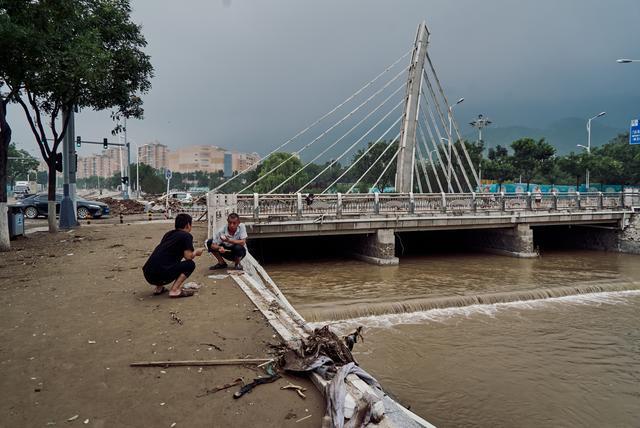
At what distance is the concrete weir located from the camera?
3.25 metres

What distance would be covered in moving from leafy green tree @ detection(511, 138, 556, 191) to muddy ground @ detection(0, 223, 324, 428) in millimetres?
43702

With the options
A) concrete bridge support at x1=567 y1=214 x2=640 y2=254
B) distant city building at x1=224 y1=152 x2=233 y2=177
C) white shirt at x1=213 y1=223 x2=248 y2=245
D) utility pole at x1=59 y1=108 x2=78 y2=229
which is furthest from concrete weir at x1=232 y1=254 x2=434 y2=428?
distant city building at x1=224 y1=152 x2=233 y2=177

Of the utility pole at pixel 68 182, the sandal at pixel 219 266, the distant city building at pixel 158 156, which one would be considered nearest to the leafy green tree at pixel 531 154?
the utility pole at pixel 68 182

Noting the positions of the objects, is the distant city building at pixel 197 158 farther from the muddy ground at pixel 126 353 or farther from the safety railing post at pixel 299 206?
the muddy ground at pixel 126 353

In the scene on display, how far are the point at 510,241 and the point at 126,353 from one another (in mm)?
19962

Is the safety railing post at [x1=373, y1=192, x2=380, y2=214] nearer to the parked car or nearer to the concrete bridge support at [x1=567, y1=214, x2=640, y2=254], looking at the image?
the concrete bridge support at [x1=567, y1=214, x2=640, y2=254]

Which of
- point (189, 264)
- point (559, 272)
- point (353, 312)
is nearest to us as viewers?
point (189, 264)

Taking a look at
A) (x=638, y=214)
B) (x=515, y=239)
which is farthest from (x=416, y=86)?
(x=638, y=214)

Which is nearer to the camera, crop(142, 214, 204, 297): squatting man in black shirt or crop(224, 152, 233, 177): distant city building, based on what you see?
crop(142, 214, 204, 297): squatting man in black shirt

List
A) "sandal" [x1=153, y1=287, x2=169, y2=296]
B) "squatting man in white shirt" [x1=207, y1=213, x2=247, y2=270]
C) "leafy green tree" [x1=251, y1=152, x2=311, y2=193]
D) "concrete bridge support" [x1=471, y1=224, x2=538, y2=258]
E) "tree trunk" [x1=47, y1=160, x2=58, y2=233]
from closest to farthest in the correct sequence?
"sandal" [x1=153, y1=287, x2=169, y2=296]
"squatting man in white shirt" [x1=207, y1=213, x2=247, y2=270]
"tree trunk" [x1=47, y1=160, x2=58, y2=233]
"concrete bridge support" [x1=471, y1=224, x2=538, y2=258]
"leafy green tree" [x1=251, y1=152, x2=311, y2=193]

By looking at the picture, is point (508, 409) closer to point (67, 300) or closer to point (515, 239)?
point (67, 300)

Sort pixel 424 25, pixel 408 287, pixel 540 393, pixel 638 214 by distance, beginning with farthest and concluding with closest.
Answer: pixel 424 25 → pixel 638 214 → pixel 408 287 → pixel 540 393

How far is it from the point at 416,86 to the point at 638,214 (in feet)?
45.4

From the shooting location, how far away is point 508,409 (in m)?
6.32
